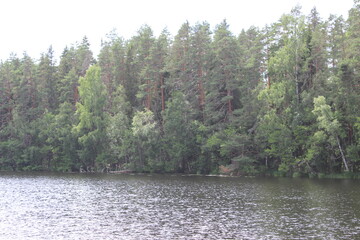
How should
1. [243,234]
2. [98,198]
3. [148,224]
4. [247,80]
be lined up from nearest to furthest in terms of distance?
[243,234]
[148,224]
[98,198]
[247,80]

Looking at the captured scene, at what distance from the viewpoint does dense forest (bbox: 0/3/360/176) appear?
58.8 m

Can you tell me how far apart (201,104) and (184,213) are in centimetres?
4491

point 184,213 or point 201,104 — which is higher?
point 201,104

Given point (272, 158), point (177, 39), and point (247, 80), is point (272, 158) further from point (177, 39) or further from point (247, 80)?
point (177, 39)

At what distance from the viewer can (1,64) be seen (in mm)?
100438

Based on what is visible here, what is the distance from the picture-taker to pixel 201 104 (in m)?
73.4

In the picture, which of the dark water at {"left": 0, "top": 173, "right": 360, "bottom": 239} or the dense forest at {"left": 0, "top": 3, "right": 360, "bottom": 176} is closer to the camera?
the dark water at {"left": 0, "top": 173, "right": 360, "bottom": 239}

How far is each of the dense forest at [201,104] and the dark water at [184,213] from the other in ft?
52.3

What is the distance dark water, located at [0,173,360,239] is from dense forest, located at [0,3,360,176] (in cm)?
1595

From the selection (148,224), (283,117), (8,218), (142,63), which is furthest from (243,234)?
(142,63)

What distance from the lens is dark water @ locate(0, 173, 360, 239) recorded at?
23214 mm

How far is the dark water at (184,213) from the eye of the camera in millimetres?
23214

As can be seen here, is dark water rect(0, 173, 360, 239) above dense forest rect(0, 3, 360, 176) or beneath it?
beneath

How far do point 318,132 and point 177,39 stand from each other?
34.9 metres
